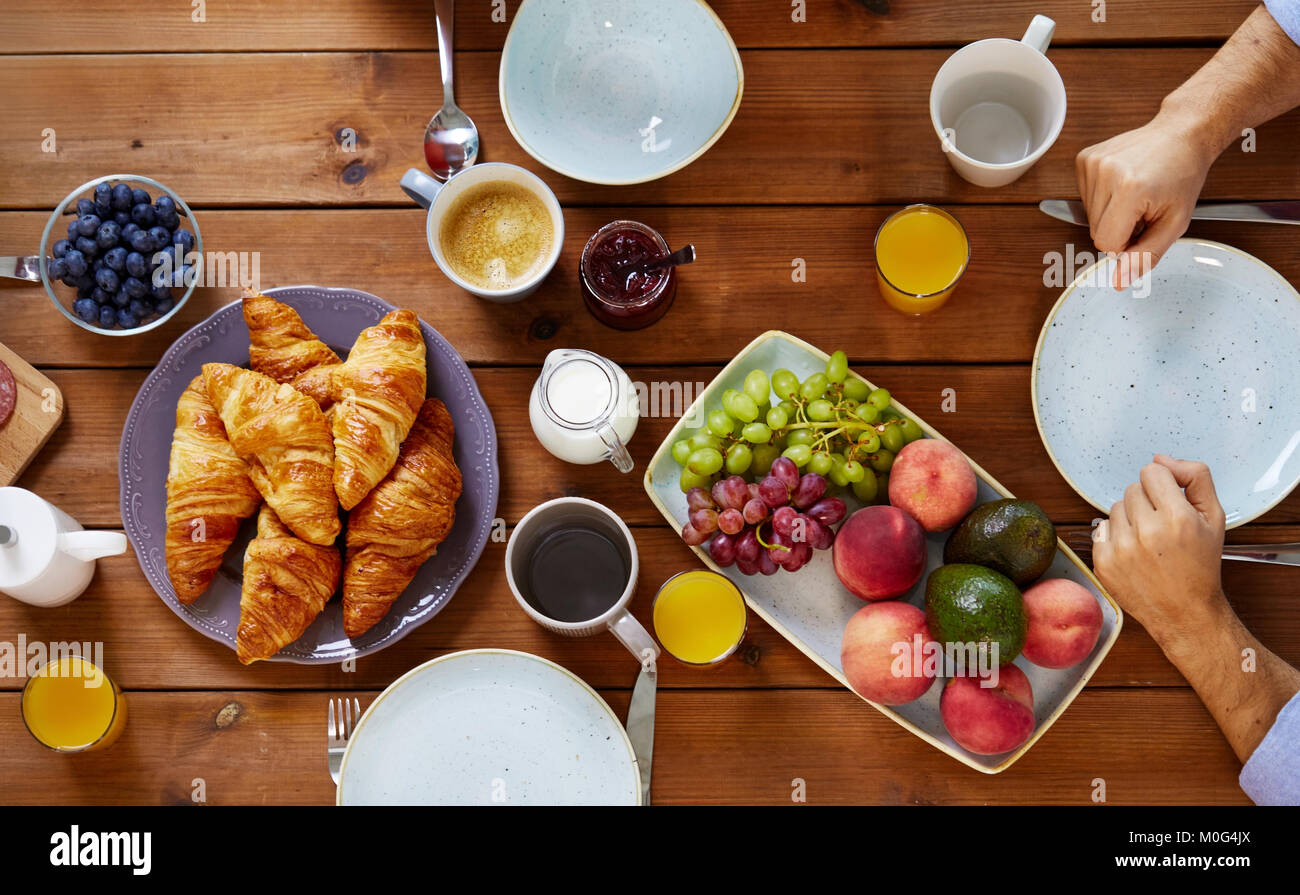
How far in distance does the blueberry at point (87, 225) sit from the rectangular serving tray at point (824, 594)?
0.79 metres

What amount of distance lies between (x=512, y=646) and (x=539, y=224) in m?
0.57

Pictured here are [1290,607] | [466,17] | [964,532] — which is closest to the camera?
[964,532]

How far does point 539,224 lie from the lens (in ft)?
4.31

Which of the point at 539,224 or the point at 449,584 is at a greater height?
the point at 539,224

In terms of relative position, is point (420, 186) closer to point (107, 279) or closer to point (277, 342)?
point (277, 342)

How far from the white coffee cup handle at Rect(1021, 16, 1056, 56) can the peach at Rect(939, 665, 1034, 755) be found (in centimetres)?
79

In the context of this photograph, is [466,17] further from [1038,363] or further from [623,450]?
[1038,363]

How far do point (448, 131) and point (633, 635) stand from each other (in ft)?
2.45

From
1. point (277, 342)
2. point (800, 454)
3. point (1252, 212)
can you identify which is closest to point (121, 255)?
point (277, 342)

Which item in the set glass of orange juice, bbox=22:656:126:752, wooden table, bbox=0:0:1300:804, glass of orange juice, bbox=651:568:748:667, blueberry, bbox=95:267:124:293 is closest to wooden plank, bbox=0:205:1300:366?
A: wooden table, bbox=0:0:1300:804

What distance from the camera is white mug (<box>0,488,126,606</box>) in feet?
4.02

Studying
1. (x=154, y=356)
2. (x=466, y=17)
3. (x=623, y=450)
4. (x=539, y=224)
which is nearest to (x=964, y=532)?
(x=623, y=450)

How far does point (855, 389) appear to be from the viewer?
1.25 metres

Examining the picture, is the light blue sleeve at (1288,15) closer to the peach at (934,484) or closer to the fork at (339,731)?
the peach at (934,484)
